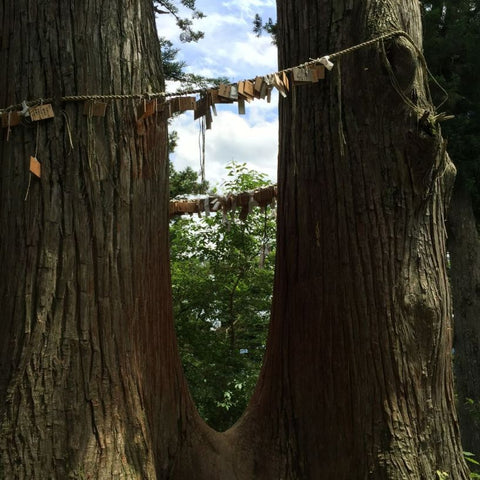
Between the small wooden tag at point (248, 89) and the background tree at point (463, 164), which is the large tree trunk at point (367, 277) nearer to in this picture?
the small wooden tag at point (248, 89)

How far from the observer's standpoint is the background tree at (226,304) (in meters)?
6.22

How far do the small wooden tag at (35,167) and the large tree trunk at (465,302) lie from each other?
7.83 meters

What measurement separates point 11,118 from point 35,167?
33 centimetres

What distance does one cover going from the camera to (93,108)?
301cm

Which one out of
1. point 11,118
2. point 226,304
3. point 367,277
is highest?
point 11,118

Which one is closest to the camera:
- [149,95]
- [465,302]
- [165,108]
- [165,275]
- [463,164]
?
[149,95]

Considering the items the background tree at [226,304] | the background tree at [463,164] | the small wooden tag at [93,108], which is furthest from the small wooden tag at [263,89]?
the background tree at [463,164]

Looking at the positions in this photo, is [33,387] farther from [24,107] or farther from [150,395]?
[24,107]

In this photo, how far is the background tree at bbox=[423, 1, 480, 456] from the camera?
903cm

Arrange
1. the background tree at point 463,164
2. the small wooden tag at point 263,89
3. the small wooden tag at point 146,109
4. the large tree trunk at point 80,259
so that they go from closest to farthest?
the large tree trunk at point 80,259 → the small wooden tag at point 263,89 → the small wooden tag at point 146,109 → the background tree at point 463,164

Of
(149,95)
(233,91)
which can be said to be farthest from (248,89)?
(149,95)

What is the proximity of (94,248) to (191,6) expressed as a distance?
8265 millimetres

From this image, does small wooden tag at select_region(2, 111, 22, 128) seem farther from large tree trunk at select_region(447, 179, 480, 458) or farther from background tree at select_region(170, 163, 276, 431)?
large tree trunk at select_region(447, 179, 480, 458)

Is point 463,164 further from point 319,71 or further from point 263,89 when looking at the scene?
point 263,89
